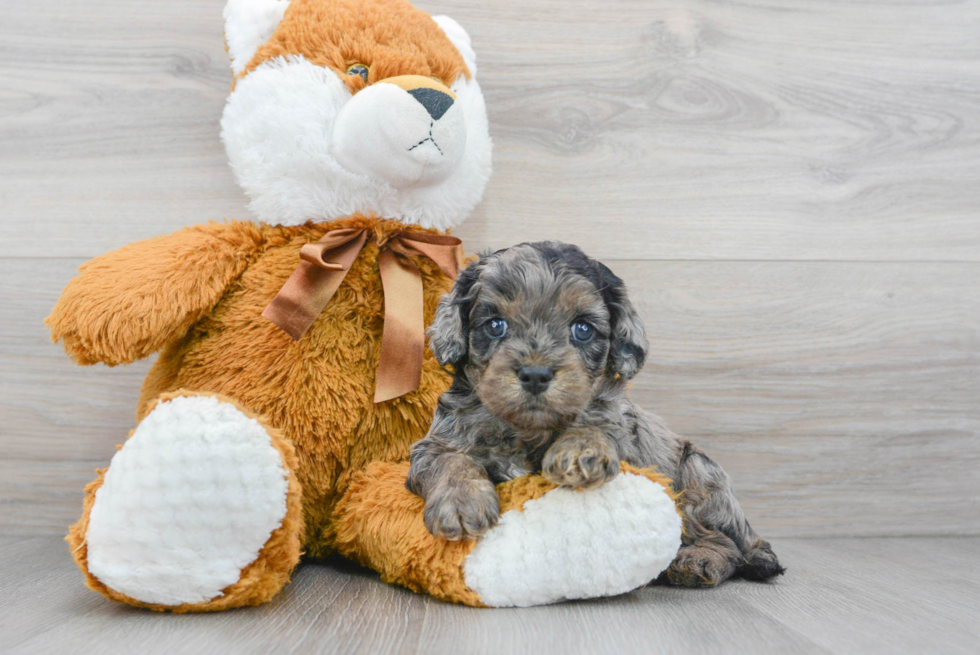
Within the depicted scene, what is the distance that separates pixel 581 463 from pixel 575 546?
15 centimetres

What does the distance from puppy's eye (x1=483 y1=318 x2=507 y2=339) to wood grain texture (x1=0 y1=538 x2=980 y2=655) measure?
0.49 metres

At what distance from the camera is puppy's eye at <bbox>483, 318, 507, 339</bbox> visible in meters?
1.32

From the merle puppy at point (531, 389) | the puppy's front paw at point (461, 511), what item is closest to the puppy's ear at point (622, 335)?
the merle puppy at point (531, 389)

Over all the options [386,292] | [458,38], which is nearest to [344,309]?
Result: [386,292]

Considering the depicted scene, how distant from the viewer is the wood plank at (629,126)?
1.99 m

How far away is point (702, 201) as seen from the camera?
2104mm

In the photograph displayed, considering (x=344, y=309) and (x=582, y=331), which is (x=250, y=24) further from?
(x=582, y=331)

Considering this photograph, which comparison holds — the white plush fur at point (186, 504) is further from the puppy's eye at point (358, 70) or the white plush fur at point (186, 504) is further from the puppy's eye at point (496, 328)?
the puppy's eye at point (358, 70)

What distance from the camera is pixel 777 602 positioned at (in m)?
1.39

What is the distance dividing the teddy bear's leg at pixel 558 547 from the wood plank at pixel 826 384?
81 centimetres

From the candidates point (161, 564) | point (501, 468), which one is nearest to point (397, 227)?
point (501, 468)

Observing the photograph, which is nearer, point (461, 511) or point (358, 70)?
point (461, 511)

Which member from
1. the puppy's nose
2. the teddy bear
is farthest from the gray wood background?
the puppy's nose

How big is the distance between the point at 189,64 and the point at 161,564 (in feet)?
4.69
